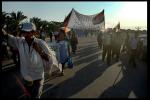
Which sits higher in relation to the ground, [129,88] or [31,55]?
[31,55]

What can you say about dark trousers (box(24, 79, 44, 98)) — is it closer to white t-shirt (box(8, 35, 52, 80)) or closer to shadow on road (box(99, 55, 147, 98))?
white t-shirt (box(8, 35, 52, 80))

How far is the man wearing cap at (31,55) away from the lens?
5.34m

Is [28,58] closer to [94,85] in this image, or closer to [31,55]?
[31,55]

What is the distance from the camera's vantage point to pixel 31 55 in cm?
534

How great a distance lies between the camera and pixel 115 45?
16.8 m

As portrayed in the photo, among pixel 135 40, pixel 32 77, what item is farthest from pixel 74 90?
pixel 135 40

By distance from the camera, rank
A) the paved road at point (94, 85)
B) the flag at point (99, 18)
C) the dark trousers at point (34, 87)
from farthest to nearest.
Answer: the flag at point (99, 18), the paved road at point (94, 85), the dark trousers at point (34, 87)

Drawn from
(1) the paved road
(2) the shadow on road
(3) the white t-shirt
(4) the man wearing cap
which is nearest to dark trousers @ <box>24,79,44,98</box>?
(4) the man wearing cap

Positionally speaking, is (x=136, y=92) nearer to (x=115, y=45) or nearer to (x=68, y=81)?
(x=68, y=81)

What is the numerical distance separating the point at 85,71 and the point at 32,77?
718 cm

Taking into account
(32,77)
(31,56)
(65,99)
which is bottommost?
(65,99)

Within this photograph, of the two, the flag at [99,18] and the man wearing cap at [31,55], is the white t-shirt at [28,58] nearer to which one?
the man wearing cap at [31,55]

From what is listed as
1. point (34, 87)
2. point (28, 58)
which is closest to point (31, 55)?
point (28, 58)

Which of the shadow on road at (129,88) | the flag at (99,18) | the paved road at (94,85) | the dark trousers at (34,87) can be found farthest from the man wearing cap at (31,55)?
the flag at (99,18)
